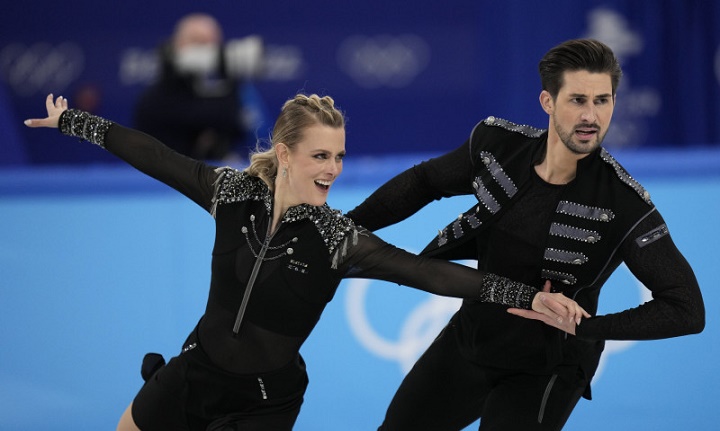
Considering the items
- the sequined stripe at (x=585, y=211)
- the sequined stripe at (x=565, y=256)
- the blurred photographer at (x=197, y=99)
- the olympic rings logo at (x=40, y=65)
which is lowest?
the sequined stripe at (x=565, y=256)

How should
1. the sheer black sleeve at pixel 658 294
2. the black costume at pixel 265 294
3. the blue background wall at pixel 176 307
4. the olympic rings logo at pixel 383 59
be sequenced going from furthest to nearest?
the olympic rings logo at pixel 383 59 → the blue background wall at pixel 176 307 → the black costume at pixel 265 294 → the sheer black sleeve at pixel 658 294

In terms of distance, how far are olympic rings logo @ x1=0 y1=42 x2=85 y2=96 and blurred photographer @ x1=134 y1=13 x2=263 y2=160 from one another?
91.4 inches

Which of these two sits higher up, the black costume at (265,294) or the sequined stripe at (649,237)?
the sequined stripe at (649,237)

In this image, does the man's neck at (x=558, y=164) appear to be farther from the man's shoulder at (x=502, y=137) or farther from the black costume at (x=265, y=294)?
the black costume at (x=265, y=294)

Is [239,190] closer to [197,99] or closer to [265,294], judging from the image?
[265,294]

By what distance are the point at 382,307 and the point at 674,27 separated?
4293mm

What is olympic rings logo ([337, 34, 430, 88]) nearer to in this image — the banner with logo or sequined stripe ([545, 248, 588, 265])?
Answer: the banner with logo

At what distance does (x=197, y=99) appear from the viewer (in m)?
7.70

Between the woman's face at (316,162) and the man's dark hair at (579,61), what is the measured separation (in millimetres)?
771

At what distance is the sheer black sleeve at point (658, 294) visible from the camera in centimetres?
400

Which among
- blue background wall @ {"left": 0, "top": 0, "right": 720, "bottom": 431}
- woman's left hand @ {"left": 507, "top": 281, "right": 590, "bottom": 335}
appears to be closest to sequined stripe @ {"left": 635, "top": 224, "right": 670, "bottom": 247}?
woman's left hand @ {"left": 507, "top": 281, "right": 590, "bottom": 335}

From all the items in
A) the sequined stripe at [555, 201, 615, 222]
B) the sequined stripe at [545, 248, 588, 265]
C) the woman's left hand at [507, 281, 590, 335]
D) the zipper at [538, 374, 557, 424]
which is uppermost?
the sequined stripe at [555, 201, 615, 222]

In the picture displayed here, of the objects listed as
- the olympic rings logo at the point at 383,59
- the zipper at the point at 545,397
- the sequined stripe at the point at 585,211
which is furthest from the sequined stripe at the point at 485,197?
the olympic rings logo at the point at 383,59

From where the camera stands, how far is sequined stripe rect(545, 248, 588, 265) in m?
4.20
